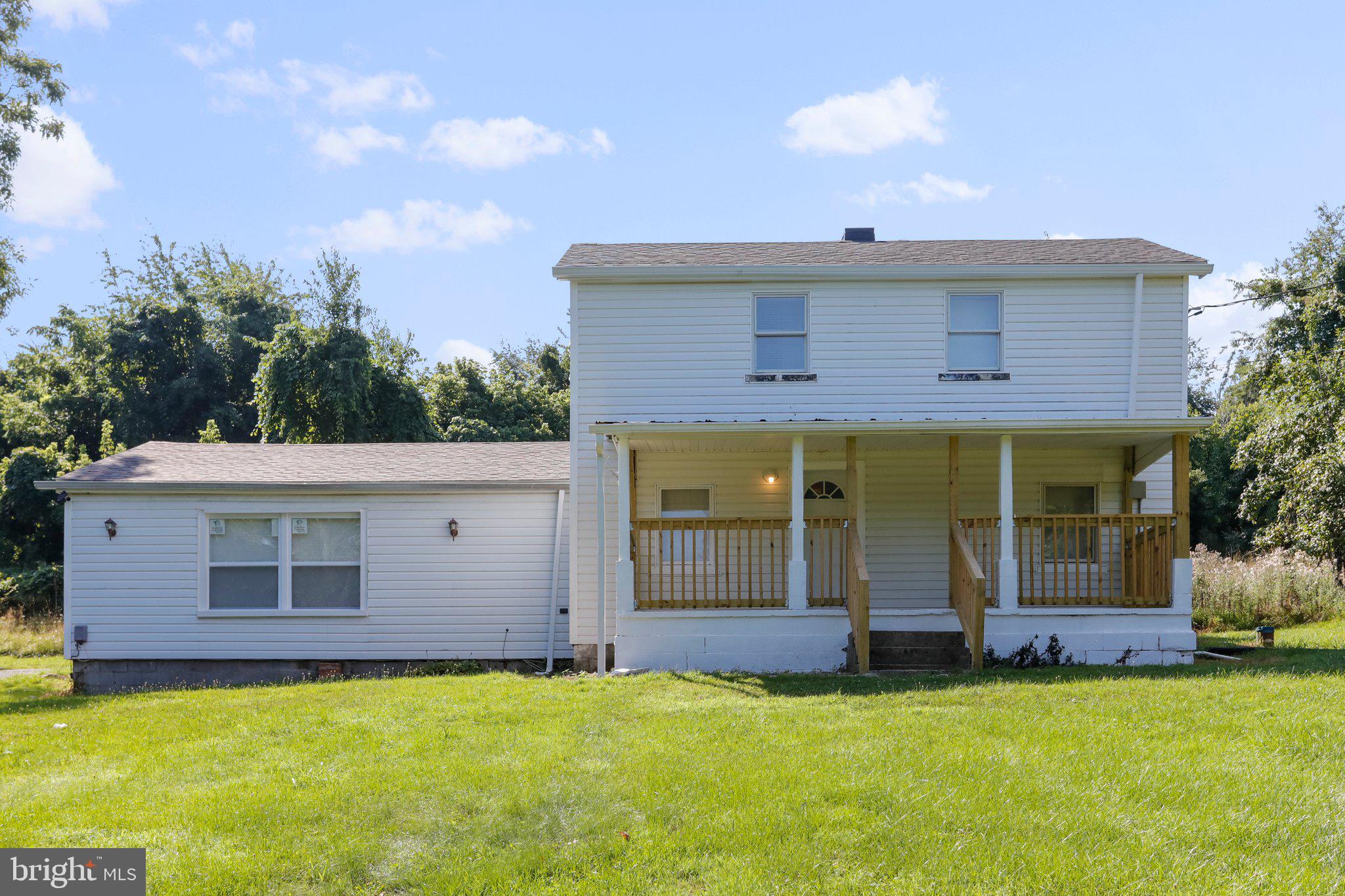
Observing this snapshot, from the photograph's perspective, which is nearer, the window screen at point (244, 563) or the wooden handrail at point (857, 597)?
the wooden handrail at point (857, 597)

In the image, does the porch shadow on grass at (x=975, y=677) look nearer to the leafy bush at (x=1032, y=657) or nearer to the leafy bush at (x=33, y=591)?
the leafy bush at (x=1032, y=657)

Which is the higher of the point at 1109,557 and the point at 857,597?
the point at 1109,557

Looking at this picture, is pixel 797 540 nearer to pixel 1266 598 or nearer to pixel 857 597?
pixel 857 597

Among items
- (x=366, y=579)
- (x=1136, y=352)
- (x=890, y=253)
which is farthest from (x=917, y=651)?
(x=366, y=579)

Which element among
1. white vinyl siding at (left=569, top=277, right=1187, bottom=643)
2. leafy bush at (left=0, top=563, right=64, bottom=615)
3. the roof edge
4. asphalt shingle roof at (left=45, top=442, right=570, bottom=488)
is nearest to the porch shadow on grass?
white vinyl siding at (left=569, top=277, right=1187, bottom=643)

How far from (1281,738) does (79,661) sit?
46.1ft

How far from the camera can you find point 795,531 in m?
11.5

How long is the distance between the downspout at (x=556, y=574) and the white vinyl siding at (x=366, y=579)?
90 mm

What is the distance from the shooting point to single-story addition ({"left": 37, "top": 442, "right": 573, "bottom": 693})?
13.5 metres

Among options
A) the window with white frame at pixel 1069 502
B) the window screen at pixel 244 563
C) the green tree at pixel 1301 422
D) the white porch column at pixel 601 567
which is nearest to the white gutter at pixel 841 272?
the white porch column at pixel 601 567

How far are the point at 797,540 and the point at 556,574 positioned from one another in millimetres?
3695

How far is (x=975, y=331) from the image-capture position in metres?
13.3

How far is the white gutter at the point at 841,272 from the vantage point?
1299 centimetres

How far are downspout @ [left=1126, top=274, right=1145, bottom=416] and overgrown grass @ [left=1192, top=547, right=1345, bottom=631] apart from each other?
407cm
